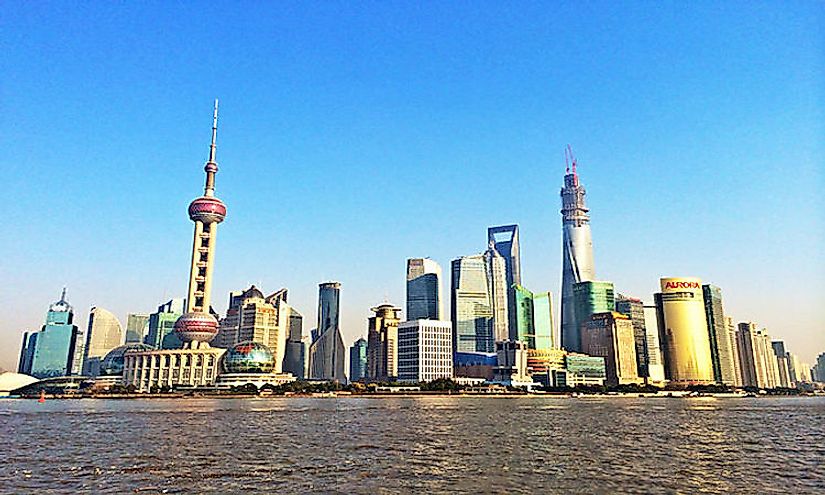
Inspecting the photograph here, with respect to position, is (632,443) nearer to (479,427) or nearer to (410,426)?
(479,427)

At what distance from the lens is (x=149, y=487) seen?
127 ft

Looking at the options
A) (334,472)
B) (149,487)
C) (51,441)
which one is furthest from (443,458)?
(51,441)

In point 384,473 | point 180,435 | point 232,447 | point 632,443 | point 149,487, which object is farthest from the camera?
point 180,435

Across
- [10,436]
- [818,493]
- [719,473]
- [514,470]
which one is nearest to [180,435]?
[10,436]

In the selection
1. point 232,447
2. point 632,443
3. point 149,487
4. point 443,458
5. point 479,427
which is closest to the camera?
point 149,487

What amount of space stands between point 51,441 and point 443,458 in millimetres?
44722

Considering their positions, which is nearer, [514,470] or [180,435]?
[514,470]

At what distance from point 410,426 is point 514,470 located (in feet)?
148

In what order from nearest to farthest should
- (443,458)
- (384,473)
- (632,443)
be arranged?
(384,473), (443,458), (632,443)

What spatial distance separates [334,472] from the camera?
148 ft

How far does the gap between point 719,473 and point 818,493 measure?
24.7ft

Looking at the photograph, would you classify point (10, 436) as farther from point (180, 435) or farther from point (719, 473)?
point (719, 473)

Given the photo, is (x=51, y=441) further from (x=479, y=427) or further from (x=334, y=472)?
(x=479, y=427)

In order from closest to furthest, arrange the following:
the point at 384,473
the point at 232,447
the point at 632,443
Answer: the point at 384,473
the point at 232,447
the point at 632,443
